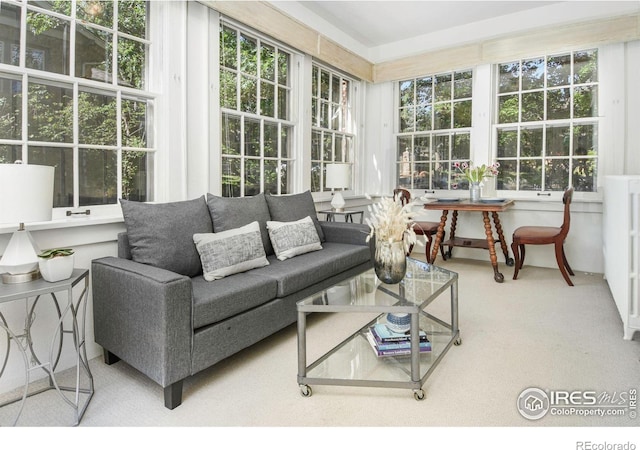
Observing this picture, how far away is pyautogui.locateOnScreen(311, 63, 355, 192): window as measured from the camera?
4.50m

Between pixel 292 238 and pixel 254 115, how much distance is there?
1.31 m

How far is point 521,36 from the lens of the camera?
4.35 meters

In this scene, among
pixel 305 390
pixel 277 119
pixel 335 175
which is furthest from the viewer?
pixel 335 175

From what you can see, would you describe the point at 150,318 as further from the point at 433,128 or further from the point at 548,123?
the point at 548,123

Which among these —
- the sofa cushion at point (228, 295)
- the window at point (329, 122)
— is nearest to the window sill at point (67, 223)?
the sofa cushion at point (228, 295)

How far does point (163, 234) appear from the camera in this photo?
2303mm

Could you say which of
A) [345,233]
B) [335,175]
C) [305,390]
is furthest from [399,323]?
[335,175]

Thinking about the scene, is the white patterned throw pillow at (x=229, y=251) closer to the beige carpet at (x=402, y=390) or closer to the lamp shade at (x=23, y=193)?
the beige carpet at (x=402, y=390)

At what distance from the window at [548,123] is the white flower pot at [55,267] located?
461 centimetres

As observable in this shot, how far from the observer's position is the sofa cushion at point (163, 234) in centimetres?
225

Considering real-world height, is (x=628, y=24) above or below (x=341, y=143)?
above

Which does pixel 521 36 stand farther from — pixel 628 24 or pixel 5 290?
pixel 5 290

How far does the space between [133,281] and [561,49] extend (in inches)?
190

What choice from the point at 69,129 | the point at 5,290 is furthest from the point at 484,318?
the point at 69,129
